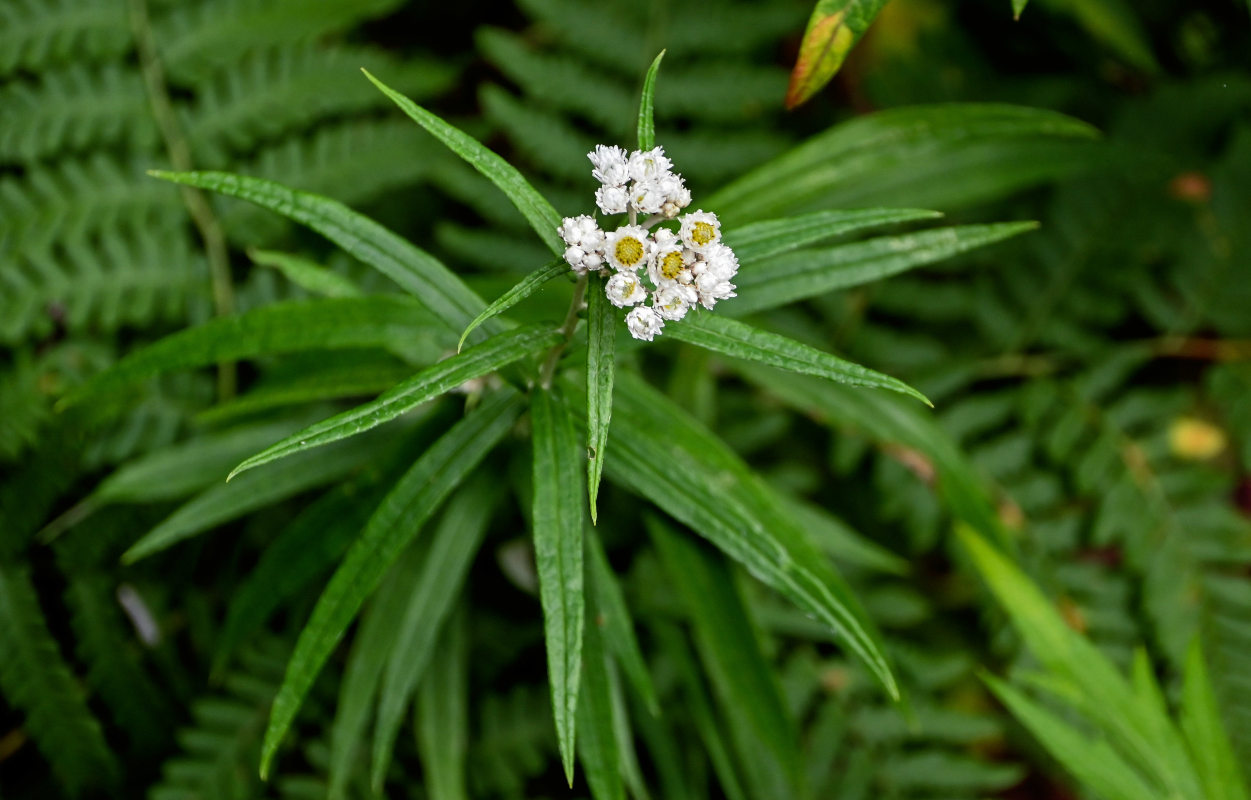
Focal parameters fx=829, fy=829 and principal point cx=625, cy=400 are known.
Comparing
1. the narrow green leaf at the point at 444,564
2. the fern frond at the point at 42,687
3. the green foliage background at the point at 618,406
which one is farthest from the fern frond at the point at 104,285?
the narrow green leaf at the point at 444,564

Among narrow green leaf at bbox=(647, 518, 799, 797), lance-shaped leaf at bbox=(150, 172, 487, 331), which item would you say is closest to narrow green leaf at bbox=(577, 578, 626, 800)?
narrow green leaf at bbox=(647, 518, 799, 797)

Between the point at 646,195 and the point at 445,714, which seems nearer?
the point at 646,195

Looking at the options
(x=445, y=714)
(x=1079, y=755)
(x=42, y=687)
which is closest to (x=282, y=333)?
(x=445, y=714)

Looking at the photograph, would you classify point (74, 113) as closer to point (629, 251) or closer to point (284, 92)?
point (284, 92)

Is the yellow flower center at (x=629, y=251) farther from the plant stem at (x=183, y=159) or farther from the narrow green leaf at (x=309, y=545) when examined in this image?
the plant stem at (x=183, y=159)

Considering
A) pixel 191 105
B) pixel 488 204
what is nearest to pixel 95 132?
pixel 191 105

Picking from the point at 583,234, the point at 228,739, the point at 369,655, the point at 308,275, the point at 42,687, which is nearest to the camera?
the point at 583,234

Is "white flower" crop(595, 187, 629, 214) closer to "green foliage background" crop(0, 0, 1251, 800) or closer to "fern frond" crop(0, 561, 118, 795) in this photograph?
"green foliage background" crop(0, 0, 1251, 800)
